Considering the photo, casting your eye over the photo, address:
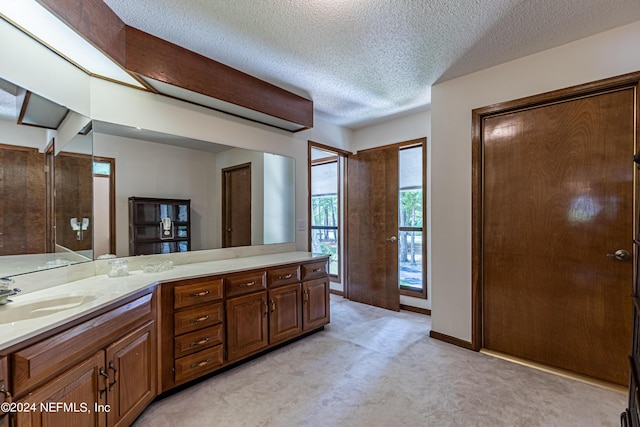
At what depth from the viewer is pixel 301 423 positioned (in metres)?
1.72

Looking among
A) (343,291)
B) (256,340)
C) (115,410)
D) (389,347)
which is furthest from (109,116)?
(343,291)

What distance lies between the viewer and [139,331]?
1.69m

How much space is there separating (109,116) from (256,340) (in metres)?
2.06

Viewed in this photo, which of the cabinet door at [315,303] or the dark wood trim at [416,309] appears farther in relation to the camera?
the dark wood trim at [416,309]

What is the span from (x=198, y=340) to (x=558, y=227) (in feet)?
9.31

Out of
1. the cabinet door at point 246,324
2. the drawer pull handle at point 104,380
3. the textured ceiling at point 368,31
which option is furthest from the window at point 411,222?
the drawer pull handle at point 104,380

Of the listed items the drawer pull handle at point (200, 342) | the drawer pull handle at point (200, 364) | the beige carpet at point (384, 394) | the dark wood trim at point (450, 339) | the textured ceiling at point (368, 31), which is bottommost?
the beige carpet at point (384, 394)

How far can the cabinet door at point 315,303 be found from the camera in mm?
2844

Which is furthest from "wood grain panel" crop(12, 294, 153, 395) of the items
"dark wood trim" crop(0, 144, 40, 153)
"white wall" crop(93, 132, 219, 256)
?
"dark wood trim" crop(0, 144, 40, 153)

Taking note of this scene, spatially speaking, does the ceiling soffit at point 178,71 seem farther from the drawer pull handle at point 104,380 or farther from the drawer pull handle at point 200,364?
the drawer pull handle at point 200,364

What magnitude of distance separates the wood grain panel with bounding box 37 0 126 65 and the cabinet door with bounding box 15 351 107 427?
1680 millimetres

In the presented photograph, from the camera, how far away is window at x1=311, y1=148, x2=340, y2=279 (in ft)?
15.4

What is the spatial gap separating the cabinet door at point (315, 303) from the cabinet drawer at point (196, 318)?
0.90 metres

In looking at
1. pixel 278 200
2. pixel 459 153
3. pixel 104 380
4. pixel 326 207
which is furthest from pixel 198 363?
pixel 326 207
